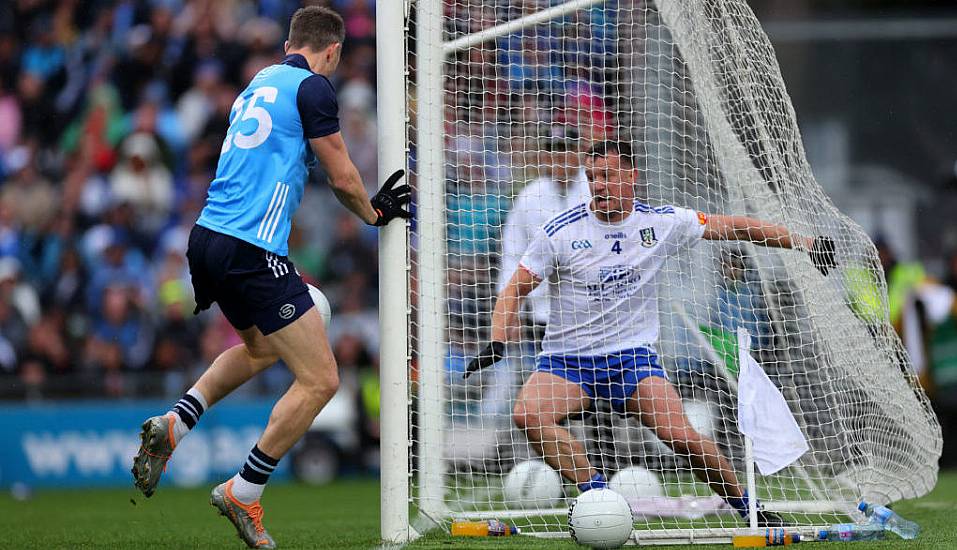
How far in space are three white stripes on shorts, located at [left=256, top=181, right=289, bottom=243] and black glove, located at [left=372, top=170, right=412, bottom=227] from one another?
1.30ft

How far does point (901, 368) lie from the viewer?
718 cm

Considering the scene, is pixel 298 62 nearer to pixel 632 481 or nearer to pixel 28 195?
pixel 632 481

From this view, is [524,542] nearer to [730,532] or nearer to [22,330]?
[730,532]

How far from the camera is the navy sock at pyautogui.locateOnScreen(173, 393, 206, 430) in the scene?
6047mm

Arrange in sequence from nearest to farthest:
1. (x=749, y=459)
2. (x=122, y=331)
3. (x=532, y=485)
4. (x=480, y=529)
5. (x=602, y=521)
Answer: (x=602, y=521) → (x=749, y=459) → (x=480, y=529) → (x=532, y=485) → (x=122, y=331)

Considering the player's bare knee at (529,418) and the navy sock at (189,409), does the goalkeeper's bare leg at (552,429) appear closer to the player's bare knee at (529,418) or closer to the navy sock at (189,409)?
the player's bare knee at (529,418)

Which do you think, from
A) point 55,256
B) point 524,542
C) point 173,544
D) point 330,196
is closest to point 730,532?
point 524,542

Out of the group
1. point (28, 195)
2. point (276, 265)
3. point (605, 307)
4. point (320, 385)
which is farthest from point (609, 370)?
point (28, 195)

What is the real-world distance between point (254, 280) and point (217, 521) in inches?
109

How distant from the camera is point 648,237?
674 centimetres

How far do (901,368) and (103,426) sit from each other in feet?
25.1

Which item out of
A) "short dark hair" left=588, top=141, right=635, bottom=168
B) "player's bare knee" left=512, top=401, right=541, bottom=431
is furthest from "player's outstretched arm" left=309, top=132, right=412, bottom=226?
"player's bare knee" left=512, top=401, right=541, bottom=431

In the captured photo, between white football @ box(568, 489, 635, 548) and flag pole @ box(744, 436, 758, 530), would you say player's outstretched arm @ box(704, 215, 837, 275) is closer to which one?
flag pole @ box(744, 436, 758, 530)

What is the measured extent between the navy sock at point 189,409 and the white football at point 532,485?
1844 millimetres
